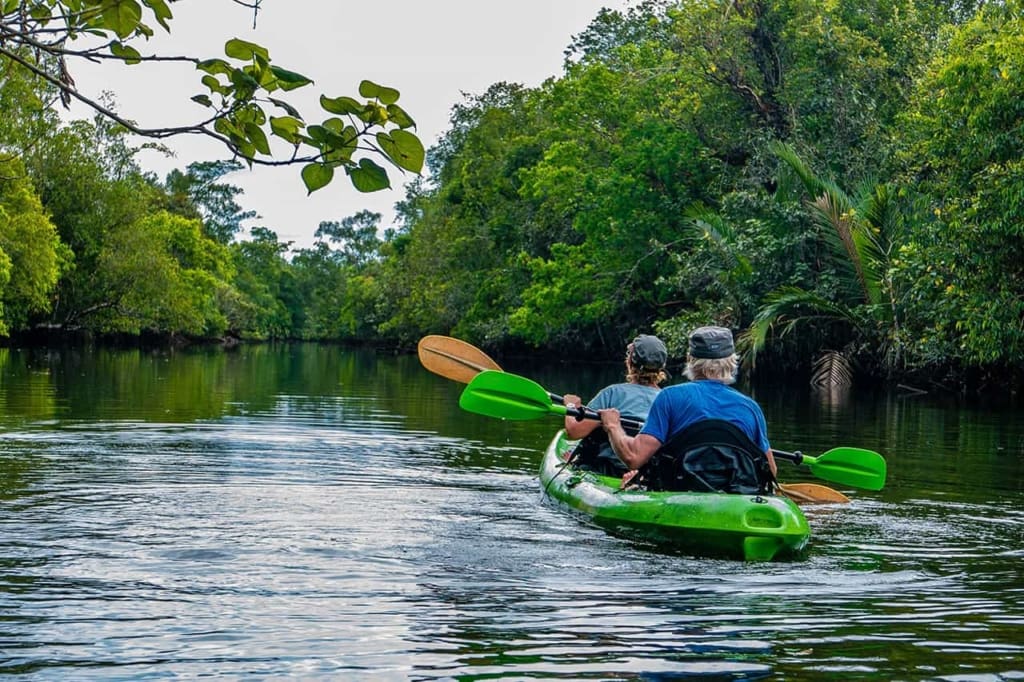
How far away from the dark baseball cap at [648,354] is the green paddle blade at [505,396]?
2.36 feet

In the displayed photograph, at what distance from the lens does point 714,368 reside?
7.34 metres

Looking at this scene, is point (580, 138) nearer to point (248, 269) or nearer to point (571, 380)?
point (571, 380)

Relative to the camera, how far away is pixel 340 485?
10250mm

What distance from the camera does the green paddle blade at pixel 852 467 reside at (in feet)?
29.6

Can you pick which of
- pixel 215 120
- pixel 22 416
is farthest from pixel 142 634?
pixel 22 416

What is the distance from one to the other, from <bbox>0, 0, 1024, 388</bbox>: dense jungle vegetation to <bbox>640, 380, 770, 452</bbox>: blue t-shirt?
805 cm

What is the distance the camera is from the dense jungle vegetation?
2006 cm

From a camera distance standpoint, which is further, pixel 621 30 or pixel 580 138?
pixel 621 30

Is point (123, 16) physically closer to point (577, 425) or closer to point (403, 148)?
point (403, 148)

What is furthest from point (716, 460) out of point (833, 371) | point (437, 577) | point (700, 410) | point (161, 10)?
point (833, 371)

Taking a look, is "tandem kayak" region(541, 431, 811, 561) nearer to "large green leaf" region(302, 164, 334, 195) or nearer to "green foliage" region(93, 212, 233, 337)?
"large green leaf" region(302, 164, 334, 195)

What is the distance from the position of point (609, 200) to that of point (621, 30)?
18.2m

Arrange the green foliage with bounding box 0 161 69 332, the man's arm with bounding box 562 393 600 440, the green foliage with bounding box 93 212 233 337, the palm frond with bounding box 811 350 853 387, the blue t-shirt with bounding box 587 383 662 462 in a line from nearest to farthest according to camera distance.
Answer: the blue t-shirt with bounding box 587 383 662 462 → the man's arm with bounding box 562 393 600 440 → the palm frond with bounding box 811 350 853 387 → the green foliage with bounding box 0 161 69 332 → the green foliage with bounding box 93 212 233 337

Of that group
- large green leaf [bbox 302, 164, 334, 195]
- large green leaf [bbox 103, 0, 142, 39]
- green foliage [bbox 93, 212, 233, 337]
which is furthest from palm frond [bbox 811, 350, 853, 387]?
green foliage [bbox 93, 212, 233, 337]
